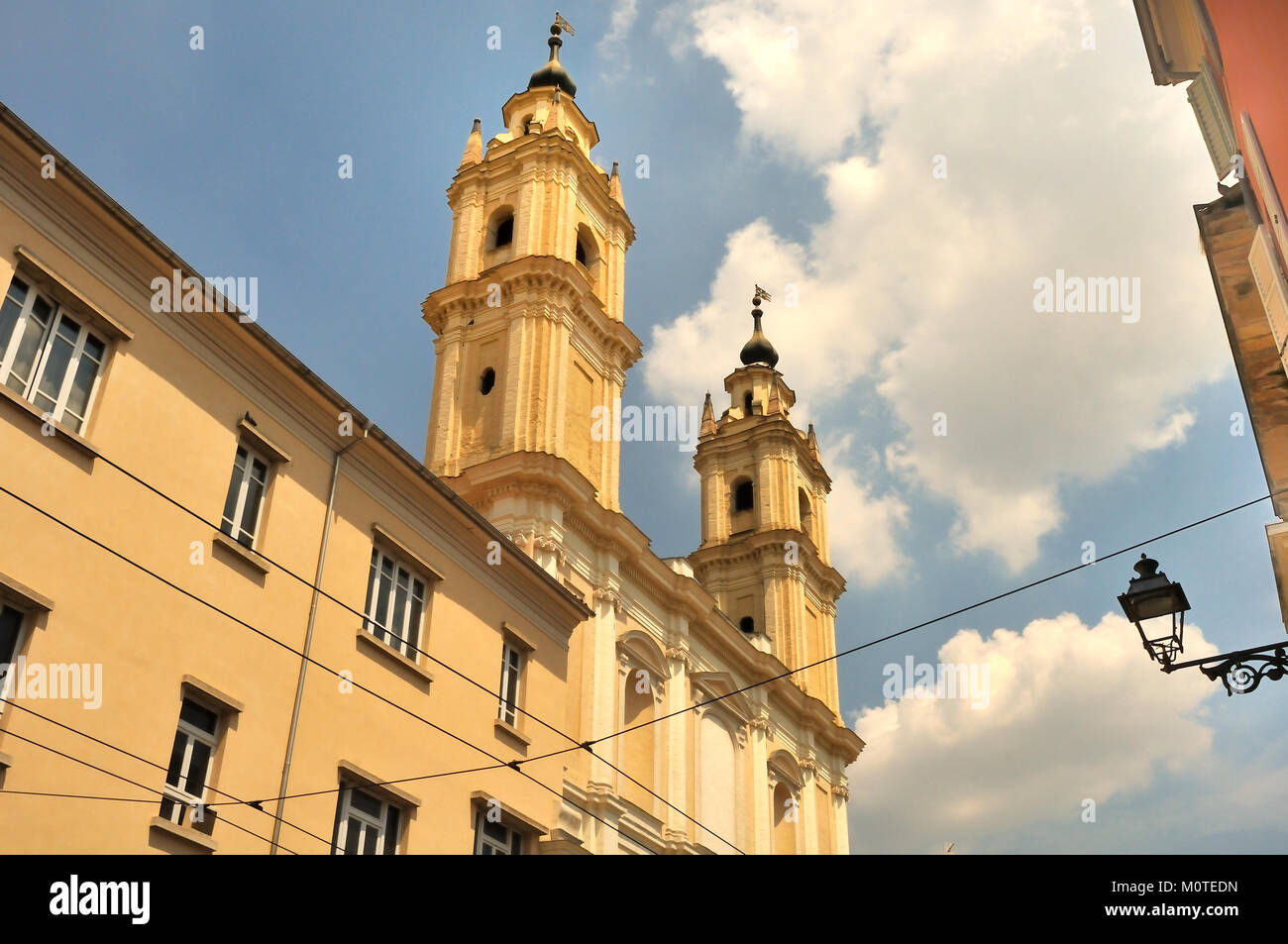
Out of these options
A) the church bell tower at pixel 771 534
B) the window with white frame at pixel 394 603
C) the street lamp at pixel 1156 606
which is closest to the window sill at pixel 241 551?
the window with white frame at pixel 394 603

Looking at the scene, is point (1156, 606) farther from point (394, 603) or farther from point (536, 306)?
point (536, 306)

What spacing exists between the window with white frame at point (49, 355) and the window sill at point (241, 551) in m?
1.82

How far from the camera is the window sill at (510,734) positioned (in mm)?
16141

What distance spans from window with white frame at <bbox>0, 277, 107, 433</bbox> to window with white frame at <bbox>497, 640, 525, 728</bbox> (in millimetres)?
7044

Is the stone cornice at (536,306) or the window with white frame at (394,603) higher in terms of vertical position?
the stone cornice at (536,306)

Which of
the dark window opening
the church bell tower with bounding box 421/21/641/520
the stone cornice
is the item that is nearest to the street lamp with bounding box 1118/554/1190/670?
the church bell tower with bounding box 421/21/641/520

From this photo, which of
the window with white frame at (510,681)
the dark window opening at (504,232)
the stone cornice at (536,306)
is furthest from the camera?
the dark window opening at (504,232)

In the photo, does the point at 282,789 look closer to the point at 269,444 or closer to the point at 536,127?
the point at 269,444

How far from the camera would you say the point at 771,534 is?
44.0m

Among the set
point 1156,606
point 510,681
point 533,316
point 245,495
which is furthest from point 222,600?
point 533,316

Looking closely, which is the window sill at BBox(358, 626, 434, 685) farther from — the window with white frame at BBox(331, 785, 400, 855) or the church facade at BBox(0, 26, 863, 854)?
the window with white frame at BBox(331, 785, 400, 855)

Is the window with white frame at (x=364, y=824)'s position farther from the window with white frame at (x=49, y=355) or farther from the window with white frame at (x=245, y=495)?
the window with white frame at (x=49, y=355)

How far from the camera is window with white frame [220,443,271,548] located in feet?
43.3
